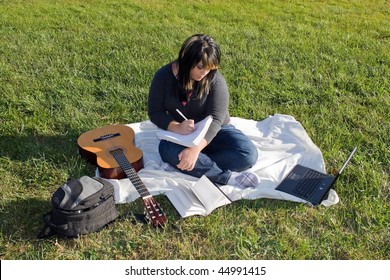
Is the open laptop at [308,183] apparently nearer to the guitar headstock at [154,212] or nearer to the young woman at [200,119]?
the young woman at [200,119]

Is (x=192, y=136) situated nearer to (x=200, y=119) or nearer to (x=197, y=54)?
(x=200, y=119)

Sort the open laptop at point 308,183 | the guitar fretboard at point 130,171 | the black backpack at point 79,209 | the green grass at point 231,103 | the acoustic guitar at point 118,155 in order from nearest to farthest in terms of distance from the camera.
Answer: the black backpack at point 79,209 < the green grass at point 231,103 < the acoustic guitar at point 118,155 < the guitar fretboard at point 130,171 < the open laptop at point 308,183

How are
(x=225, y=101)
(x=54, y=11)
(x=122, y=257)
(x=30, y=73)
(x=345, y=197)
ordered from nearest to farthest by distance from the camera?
(x=122, y=257) < (x=345, y=197) < (x=225, y=101) < (x=30, y=73) < (x=54, y=11)

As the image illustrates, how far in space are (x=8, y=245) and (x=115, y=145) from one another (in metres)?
1.39

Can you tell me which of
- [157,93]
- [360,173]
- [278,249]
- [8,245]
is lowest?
[8,245]

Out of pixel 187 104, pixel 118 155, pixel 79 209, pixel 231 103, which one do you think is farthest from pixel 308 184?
pixel 79 209

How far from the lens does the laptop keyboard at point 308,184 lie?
12.5ft

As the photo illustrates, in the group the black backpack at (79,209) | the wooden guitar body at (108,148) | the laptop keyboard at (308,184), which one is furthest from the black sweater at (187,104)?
the black backpack at (79,209)

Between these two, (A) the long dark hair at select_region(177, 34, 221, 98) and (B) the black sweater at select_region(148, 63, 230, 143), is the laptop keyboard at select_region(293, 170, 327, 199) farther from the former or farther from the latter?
(A) the long dark hair at select_region(177, 34, 221, 98)

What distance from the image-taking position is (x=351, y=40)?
796 cm

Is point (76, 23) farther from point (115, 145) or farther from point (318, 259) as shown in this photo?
point (318, 259)

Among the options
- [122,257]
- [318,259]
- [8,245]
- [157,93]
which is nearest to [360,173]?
[318,259]

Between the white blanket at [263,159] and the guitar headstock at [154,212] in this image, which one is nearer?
the guitar headstock at [154,212]

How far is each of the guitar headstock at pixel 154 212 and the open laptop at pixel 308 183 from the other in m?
1.10
